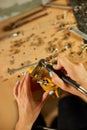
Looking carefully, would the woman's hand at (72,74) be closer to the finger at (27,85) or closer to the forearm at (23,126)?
the finger at (27,85)

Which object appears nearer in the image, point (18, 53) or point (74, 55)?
point (74, 55)

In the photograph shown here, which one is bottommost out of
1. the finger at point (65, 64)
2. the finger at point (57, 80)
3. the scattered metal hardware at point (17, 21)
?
the finger at point (57, 80)

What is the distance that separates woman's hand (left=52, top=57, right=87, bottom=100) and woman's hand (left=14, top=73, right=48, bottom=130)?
0.30 ft

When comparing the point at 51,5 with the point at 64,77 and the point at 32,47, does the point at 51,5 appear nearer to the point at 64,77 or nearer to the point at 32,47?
the point at 32,47

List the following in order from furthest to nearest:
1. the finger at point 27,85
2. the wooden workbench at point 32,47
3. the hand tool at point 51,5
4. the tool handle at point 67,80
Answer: the hand tool at point 51,5 → the wooden workbench at point 32,47 → the finger at point 27,85 → the tool handle at point 67,80

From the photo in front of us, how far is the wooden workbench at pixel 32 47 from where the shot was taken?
3.14 ft

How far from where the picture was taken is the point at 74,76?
78 cm

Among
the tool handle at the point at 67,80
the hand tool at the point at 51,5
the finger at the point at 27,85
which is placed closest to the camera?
the tool handle at the point at 67,80

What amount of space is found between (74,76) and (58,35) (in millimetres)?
346

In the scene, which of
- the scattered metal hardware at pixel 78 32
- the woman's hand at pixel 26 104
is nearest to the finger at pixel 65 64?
the woman's hand at pixel 26 104

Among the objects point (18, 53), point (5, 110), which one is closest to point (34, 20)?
point (18, 53)

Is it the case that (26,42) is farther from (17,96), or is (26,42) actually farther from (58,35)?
(17,96)

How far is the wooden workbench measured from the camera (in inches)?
37.6

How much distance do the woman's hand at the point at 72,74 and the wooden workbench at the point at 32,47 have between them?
76 mm
